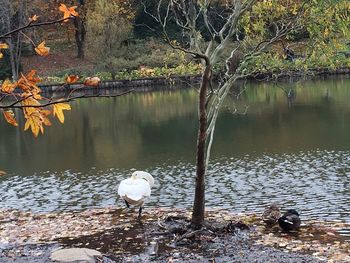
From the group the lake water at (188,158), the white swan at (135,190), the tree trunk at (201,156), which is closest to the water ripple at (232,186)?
the lake water at (188,158)

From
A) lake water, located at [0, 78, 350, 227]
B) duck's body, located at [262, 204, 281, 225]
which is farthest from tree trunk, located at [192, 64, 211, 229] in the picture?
lake water, located at [0, 78, 350, 227]

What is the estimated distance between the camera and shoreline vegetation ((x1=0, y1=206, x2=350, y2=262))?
7.37 meters

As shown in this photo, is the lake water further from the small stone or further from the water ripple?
the small stone

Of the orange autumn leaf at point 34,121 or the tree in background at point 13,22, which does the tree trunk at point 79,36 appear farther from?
the orange autumn leaf at point 34,121

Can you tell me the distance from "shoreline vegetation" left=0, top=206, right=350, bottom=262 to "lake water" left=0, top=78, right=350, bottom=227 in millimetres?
1740

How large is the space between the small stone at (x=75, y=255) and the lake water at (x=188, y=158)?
437cm

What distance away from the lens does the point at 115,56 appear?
1852 inches

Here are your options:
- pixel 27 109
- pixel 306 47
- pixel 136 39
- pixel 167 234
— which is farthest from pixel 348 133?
pixel 136 39

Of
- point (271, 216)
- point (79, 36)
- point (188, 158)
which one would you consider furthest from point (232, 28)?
point (79, 36)

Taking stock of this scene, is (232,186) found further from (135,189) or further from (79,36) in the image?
(79,36)

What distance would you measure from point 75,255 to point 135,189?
2.34 meters

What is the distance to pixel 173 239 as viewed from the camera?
26.8ft

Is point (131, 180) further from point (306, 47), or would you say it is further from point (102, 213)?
point (306, 47)

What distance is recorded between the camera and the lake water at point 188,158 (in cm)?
1235
